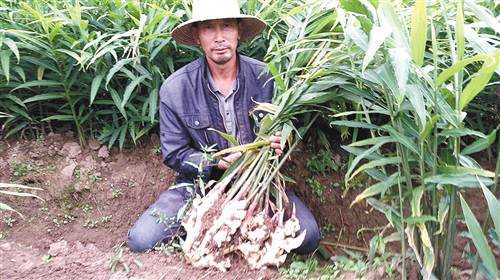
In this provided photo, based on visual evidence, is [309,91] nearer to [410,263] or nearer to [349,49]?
[349,49]

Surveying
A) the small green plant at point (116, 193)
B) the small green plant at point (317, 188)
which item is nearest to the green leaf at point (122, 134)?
the small green plant at point (116, 193)

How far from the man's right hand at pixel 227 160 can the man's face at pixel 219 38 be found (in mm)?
452

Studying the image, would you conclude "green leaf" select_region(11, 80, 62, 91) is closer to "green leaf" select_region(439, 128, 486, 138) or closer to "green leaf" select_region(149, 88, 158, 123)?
"green leaf" select_region(149, 88, 158, 123)

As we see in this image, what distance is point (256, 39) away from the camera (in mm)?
3047

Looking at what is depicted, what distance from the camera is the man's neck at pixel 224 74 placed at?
2691mm

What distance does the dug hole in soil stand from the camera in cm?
286

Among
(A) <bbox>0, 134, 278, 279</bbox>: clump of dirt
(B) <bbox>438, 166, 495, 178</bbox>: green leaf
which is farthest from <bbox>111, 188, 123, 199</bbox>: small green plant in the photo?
(B) <bbox>438, 166, 495, 178</bbox>: green leaf

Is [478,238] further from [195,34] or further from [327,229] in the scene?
[195,34]

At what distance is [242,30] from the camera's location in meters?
2.74

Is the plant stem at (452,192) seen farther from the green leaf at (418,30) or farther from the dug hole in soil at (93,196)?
the dug hole in soil at (93,196)

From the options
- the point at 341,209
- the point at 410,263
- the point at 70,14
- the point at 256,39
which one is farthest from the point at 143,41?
the point at 410,263

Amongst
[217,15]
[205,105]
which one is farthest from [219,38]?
[205,105]

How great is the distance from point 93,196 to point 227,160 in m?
0.98

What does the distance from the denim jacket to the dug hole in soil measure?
0.42 m
